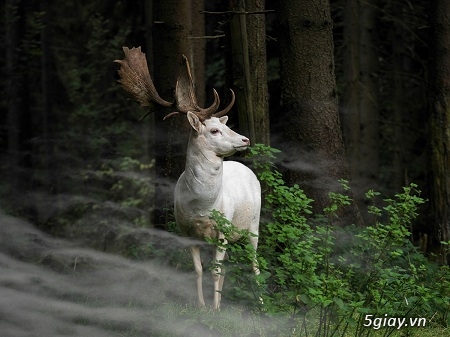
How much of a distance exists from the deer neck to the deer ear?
11 cm

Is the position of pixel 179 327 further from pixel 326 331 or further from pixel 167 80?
pixel 167 80

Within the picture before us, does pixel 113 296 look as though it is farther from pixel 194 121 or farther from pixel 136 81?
pixel 136 81

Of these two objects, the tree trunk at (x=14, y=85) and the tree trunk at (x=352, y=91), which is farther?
the tree trunk at (x=14, y=85)

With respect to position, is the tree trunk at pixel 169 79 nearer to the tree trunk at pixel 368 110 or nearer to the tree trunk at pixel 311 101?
the tree trunk at pixel 311 101

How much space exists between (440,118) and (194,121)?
4.59m

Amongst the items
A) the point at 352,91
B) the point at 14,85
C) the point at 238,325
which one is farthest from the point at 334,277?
the point at 14,85

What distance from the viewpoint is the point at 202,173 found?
8.31 meters

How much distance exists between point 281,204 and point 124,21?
18967mm

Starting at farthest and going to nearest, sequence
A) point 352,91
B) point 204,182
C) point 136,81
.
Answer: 1. point 352,91
2. point 136,81
3. point 204,182

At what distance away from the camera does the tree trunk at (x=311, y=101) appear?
10305mm

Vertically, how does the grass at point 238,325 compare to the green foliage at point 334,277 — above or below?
below

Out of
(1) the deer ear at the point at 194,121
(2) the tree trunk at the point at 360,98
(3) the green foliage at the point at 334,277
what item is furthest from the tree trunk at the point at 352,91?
(1) the deer ear at the point at 194,121

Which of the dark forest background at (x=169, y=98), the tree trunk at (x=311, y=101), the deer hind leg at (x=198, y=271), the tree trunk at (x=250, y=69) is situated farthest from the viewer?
the dark forest background at (x=169, y=98)

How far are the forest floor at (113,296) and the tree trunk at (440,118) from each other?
339 centimetres
